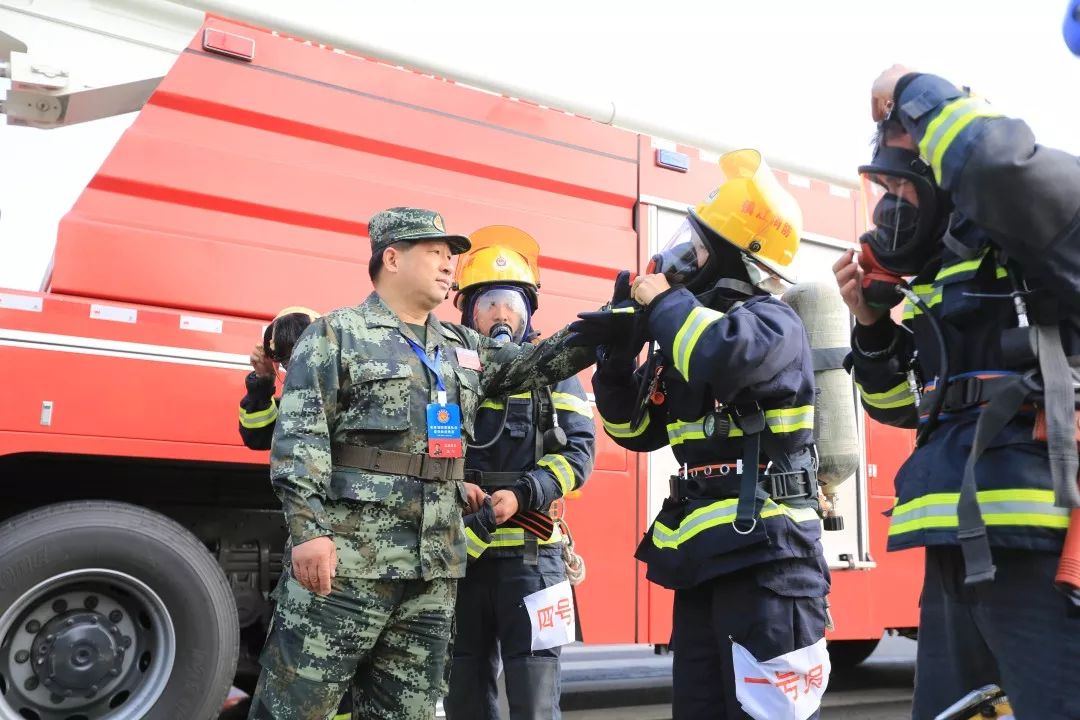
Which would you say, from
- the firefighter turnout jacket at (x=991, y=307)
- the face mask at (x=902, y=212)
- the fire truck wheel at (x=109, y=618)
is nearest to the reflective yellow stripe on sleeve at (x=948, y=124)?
the firefighter turnout jacket at (x=991, y=307)

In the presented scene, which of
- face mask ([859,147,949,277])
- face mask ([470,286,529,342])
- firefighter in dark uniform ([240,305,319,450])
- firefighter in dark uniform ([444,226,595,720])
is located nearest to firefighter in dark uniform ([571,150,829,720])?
face mask ([859,147,949,277])

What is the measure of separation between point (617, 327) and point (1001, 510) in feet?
4.08

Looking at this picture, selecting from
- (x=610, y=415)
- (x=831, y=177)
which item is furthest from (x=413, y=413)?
(x=831, y=177)

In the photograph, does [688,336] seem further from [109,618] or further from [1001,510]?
[109,618]

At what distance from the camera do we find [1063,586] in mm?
1420

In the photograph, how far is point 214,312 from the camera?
3.29m

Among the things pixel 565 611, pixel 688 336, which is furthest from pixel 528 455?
pixel 688 336

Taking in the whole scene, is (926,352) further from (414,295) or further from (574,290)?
(574,290)

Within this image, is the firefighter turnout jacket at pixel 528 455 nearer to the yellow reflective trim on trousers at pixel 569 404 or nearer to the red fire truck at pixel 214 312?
the yellow reflective trim on trousers at pixel 569 404

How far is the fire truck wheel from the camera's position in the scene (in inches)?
116

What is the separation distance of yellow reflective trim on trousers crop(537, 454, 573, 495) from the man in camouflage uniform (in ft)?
1.57

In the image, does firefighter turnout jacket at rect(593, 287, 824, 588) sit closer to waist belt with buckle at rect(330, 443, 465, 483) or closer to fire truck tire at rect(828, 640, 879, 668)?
waist belt with buckle at rect(330, 443, 465, 483)

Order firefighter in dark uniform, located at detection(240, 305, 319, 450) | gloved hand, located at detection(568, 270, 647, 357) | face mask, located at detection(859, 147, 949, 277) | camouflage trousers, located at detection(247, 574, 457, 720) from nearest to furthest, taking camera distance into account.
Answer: face mask, located at detection(859, 147, 949, 277) < camouflage trousers, located at detection(247, 574, 457, 720) < gloved hand, located at detection(568, 270, 647, 357) < firefighter in dark uniform, located at detection(240, 305, 319, 450)

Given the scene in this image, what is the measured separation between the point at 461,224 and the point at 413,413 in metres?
A: 1.62
